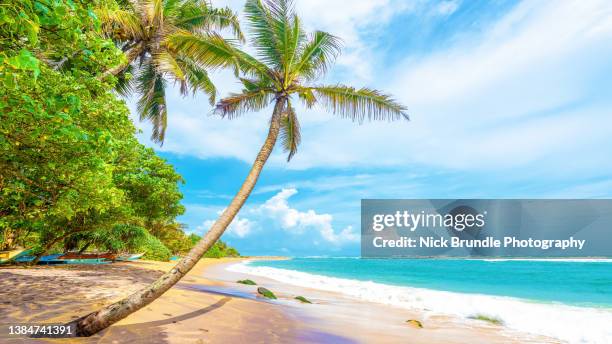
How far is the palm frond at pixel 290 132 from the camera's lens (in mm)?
11130

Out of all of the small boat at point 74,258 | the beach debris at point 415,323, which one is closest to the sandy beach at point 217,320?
the beach debris at point 415,323

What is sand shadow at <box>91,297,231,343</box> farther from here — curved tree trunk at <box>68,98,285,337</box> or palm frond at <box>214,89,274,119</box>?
palm frond at <box>214,89,274,119</box>

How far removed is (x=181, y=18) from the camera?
17.1m

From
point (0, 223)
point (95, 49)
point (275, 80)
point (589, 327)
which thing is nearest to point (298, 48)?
point (275, 80)

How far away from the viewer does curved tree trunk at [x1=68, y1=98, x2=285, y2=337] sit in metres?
6.22

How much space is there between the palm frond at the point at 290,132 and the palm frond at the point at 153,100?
8.66 meters

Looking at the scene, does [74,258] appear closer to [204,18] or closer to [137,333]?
[204,18]

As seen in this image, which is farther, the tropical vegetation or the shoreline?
the shoreline

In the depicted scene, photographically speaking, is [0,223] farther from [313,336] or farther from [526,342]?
[526,342]

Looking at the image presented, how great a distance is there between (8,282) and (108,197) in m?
3.40

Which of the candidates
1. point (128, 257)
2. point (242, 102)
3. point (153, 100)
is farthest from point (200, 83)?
point (128, 257)

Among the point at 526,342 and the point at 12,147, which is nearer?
the point at 12,147

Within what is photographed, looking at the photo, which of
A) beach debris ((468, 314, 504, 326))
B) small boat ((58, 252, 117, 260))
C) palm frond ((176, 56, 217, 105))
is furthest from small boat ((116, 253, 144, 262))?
beach debris ((468, 314, 504, 326))

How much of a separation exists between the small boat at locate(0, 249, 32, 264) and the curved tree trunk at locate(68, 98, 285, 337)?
15917 millimetres
